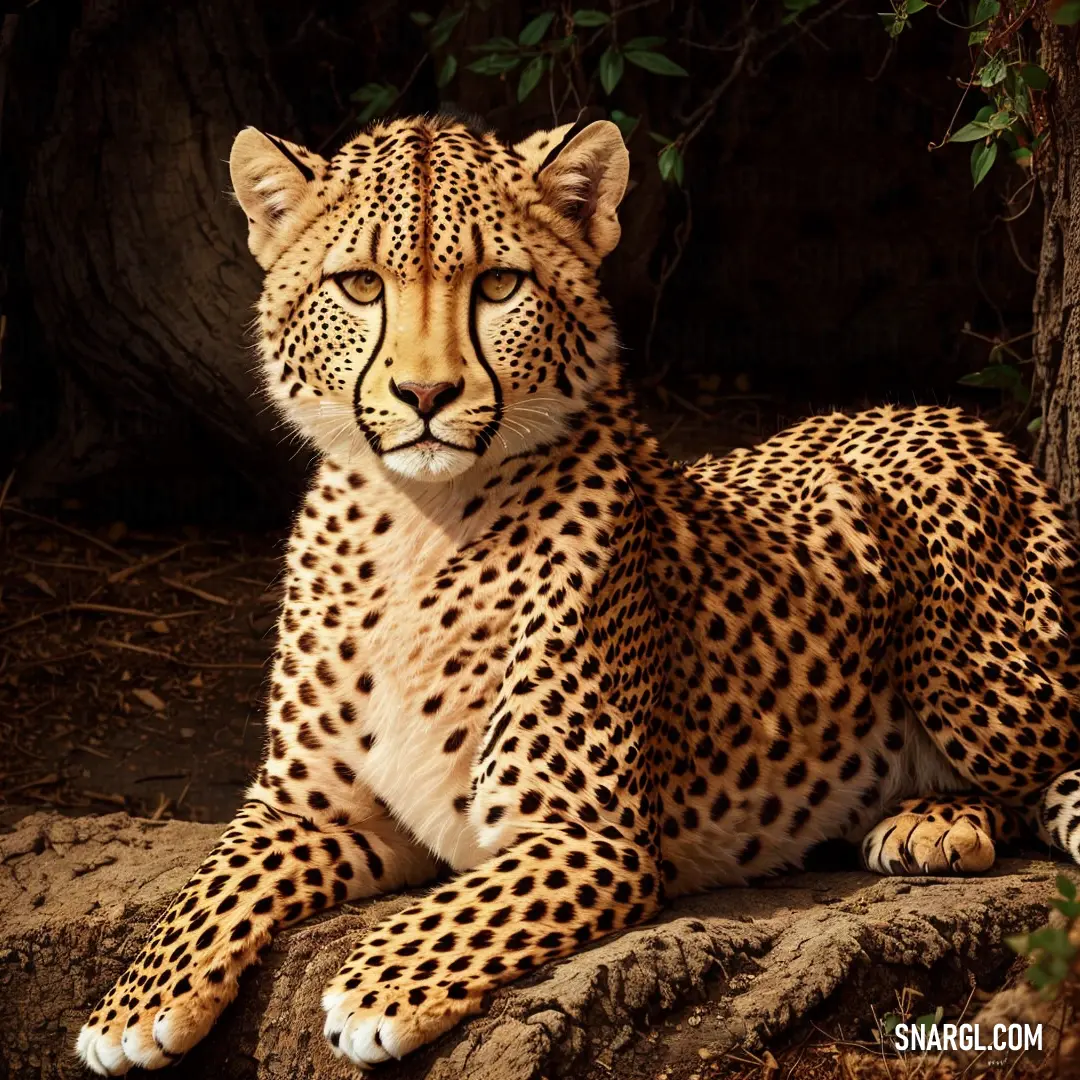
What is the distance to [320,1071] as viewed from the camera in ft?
13.6

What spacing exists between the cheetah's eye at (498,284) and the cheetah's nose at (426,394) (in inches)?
10.8

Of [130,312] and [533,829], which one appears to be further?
[130,312]

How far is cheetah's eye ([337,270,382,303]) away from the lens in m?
4.28

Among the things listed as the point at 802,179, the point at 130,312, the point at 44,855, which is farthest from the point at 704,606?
the point at 802,179

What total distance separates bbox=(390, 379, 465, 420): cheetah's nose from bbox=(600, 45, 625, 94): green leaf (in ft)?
9.05

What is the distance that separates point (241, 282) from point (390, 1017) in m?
4.12

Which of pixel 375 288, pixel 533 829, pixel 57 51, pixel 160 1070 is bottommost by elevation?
pixel 160 1070

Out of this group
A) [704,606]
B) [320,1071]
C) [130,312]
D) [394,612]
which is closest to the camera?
[320,1071]

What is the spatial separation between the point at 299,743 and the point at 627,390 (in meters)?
1.18

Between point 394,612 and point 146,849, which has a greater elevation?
point 394,612

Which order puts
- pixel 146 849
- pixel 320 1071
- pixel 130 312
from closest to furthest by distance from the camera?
1. pixel 320 1071
2. pixel 146 849
3. pixel 130 312

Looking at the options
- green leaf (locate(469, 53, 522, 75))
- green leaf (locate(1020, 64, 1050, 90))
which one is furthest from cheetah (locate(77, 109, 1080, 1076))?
green leaf (locate(469, 53, 522, 75))

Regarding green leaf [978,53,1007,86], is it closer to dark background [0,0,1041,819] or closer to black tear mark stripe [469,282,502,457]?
dark background [0,0,1041,819]

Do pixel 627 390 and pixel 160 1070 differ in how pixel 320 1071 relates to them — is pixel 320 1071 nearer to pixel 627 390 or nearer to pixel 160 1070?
pixel 160 1070
